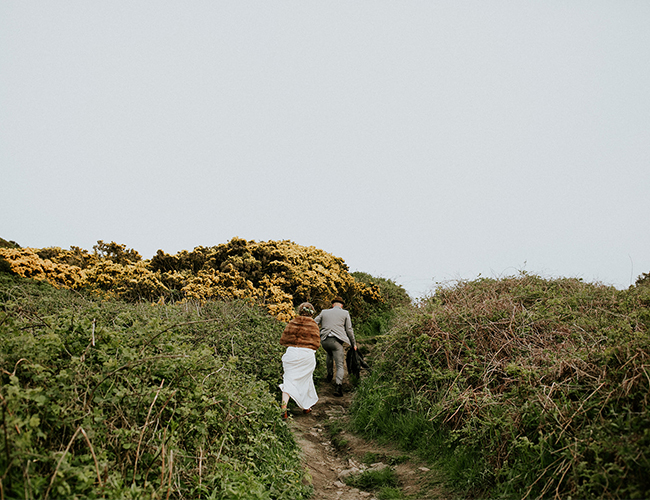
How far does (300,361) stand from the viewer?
25.7ft

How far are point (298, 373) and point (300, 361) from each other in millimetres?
219

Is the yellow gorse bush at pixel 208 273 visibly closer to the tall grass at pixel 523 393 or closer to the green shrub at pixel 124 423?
the tall grass at pixel 523 393

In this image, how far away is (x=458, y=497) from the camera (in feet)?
14.8

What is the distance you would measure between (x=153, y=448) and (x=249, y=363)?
172 inches

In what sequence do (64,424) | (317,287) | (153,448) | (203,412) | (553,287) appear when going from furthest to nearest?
(317,287) < (553,287) < (203,412) < (153,448) < (64,424)

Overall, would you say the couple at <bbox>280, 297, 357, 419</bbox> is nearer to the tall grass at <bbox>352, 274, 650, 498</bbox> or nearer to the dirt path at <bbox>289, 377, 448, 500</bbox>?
the dirt path at <bbox>289, 377, 448, 500</bbox>

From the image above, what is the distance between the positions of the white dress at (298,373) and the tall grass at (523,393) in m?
0.98

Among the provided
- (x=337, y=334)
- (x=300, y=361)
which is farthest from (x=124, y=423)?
(x=337, y=334)

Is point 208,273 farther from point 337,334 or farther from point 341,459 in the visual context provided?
point 341,459

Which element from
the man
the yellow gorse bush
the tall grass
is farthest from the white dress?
the yellow gorse bush

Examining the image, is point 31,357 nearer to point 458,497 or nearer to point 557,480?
point 458,497

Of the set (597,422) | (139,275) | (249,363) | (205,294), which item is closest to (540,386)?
(597,422)

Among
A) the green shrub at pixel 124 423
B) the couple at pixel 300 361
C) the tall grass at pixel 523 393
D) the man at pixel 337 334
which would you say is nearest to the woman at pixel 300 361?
the couple at pixel 300 361

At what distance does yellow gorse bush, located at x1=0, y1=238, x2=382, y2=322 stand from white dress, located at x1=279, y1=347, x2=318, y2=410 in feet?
10.9
